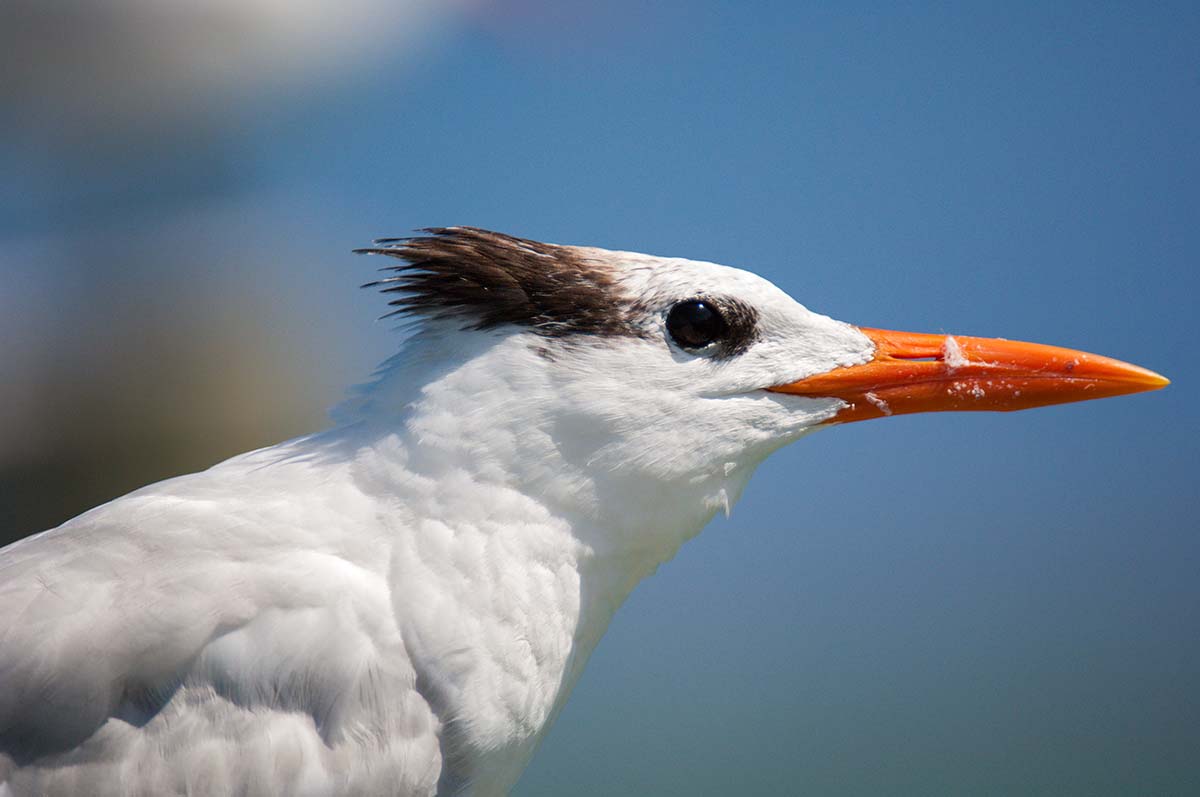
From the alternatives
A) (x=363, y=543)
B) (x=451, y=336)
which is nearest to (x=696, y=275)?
(x=451, y=336)

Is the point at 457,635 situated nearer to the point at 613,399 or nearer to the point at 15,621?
the point at 613,399

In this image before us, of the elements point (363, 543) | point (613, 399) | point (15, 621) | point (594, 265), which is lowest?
point (15, 621)

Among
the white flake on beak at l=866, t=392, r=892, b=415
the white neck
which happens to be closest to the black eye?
the white neck

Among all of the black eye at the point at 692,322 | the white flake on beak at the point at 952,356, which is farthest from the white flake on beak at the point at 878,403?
the black eye at the point at 692,322

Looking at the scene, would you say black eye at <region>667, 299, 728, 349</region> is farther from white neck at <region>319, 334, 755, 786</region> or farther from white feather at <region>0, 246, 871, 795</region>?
white neck at <region>319, 334, 755, 786</region>

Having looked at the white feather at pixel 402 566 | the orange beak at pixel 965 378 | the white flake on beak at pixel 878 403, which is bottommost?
the white feather at pixel 402 566

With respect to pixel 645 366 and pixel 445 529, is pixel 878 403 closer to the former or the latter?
pixel 645 366

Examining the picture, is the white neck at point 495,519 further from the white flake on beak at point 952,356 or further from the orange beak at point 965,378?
the white flake on beak at point 952,356
